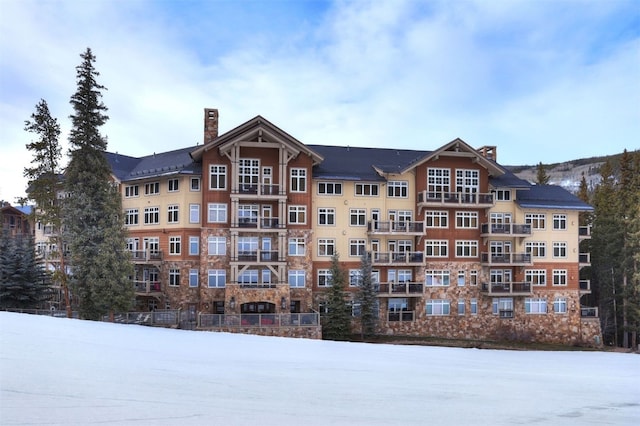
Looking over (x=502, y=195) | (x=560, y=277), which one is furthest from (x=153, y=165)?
(x=560, y=277)

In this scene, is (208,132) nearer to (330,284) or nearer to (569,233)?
(330,284)

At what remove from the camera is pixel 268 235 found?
33.7 metres

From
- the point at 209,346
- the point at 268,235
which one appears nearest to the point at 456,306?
the point at 268,235

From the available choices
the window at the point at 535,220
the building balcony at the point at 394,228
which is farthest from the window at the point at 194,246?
the window at the point at 535,220

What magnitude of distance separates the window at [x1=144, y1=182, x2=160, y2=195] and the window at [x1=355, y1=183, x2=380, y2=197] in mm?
15326

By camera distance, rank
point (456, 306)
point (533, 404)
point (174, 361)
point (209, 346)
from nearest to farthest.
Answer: point (533, 404) → point (174, 361) → point (209, 346) → point (456, 306)

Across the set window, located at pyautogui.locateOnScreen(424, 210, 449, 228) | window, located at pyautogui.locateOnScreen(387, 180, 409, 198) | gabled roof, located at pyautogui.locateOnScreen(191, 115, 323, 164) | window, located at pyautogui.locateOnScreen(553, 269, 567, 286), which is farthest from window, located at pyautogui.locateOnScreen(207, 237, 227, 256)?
window, located at pyautogui.locateOnScreen(553, 269, 567, 286)

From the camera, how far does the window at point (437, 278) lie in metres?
36.4

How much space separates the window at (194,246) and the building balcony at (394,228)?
12862 mm

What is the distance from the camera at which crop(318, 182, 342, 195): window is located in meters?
35.6

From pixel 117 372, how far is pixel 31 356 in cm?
142

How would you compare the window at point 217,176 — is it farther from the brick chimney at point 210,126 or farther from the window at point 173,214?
the window at point 173,214

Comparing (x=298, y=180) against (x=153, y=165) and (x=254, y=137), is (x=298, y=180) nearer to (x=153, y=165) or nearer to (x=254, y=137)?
(x=254, y=137)

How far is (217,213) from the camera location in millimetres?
33156
